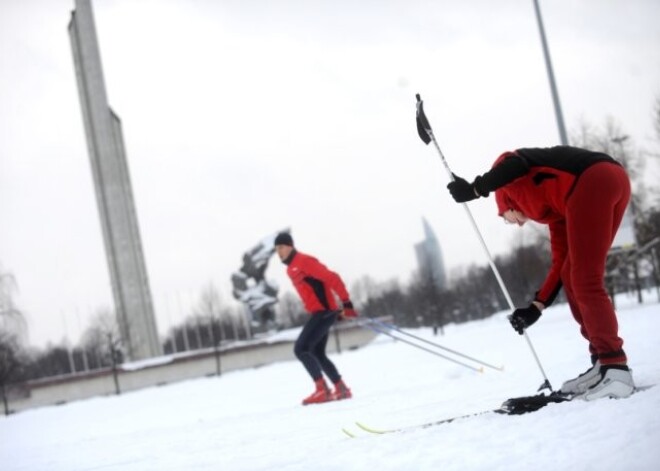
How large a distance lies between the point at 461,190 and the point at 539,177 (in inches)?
18.3

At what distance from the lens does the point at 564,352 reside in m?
7.38

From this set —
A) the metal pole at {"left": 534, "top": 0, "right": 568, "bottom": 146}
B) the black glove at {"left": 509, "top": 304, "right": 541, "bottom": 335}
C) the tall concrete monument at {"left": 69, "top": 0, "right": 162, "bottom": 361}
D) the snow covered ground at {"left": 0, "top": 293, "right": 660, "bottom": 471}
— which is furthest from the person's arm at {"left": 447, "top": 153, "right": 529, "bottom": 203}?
the tall concrete monument at {"left": 69, "top": 0, "right": 162, "bottom": 361}

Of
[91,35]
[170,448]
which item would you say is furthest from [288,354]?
[91,35]

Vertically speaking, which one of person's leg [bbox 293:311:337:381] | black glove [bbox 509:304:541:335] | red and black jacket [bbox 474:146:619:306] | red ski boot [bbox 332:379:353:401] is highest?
red and black jacket [bbox 474:146:619:306]

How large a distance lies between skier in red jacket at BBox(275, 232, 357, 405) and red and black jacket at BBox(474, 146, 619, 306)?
Result: 11.8 ft

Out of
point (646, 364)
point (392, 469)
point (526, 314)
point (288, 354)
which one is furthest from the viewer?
point (288, 354)

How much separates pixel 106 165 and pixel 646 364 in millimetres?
44908

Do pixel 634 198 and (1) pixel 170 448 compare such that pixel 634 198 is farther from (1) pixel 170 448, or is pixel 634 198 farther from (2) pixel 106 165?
(2) pixel 106 165

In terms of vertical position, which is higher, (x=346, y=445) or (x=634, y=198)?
(x=634, y=198)

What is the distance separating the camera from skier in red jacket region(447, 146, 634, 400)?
127 inches

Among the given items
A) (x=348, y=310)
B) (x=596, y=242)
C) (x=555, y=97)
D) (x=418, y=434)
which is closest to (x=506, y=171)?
(x=596, y=242)

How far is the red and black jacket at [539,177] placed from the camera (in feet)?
10.9

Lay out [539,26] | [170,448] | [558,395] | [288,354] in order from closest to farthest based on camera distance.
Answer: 1. [558,395]
2. [170,448]
3. [539,26]
4. [288,354]

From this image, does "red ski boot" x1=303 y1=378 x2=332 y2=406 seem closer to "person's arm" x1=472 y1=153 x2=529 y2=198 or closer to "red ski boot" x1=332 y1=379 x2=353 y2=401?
"red ski boot" x1=332 y1=379 x2=353 y2=401
